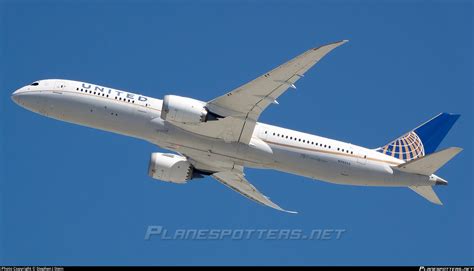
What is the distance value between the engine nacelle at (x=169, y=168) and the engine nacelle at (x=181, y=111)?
21.5 feet

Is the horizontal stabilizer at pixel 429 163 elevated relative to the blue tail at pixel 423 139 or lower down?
lower down

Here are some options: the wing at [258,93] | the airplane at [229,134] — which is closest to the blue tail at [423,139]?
the airplane at [229,134]

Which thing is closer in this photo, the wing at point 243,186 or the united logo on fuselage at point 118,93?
the united logo on fuselage at point 118,93

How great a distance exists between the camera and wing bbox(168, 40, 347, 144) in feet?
135

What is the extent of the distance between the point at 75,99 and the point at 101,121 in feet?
6.64

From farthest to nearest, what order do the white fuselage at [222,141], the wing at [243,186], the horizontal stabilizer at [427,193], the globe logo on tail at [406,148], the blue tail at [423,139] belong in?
the wing at [243,186]
the blue tail at [423,139]
the globe logo on tail at [406,148]
the horizontal stabilizer at [427,193]
the white fuselage at [222,141]

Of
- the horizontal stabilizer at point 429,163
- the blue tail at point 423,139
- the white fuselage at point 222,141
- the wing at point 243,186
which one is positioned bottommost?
the wing at point 243,186

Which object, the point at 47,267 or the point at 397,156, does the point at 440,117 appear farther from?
the point at 47,267

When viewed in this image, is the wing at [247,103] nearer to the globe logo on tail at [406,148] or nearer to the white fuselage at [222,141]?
the white fuselage at [222,141]

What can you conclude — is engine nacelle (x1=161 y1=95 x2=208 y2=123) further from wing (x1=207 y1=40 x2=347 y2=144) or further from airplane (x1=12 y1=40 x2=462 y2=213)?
wing (x1=207 y1=40 x2=347 y2=144)

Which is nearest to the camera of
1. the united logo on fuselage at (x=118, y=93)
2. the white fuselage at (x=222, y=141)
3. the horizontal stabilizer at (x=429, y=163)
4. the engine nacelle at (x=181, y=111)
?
the horizontal stabilizer at (x=429, y=163)

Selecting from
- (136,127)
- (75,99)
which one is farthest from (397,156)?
(75,99)

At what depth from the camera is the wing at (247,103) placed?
4112cm

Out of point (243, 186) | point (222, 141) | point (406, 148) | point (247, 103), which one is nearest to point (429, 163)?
point (406, 148)
